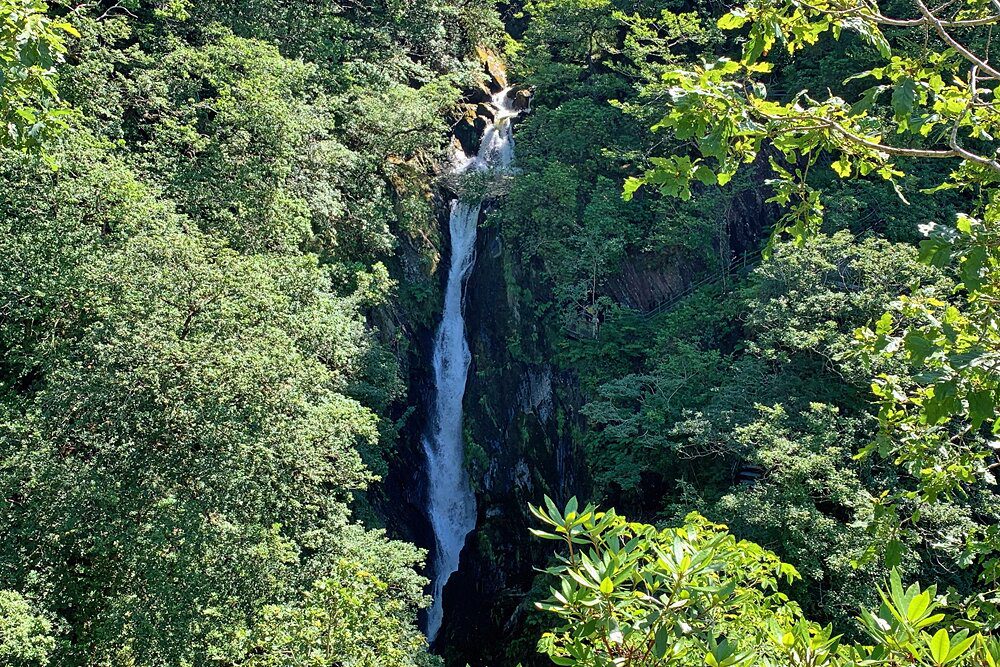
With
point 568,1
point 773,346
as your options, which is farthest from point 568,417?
point 568,1

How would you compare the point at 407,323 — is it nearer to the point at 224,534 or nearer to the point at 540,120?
the point at 540,120

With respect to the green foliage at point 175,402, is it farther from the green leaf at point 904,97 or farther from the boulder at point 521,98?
the boulder at point 521,98

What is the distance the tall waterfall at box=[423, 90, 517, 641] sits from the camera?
16203 millimetres

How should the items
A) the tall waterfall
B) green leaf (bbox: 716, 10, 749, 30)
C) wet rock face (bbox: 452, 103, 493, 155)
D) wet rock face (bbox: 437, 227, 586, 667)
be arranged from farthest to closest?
wet rock face (bbox: 452, 103, 493, 155)
the tall waterfall
wet rock face (bbox: 437, 227, 586, 667)
green leaf (bbox: 716, 10, 749, 30)

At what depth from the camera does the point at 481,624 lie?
14.8m

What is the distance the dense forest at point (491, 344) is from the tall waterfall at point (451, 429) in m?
0.07

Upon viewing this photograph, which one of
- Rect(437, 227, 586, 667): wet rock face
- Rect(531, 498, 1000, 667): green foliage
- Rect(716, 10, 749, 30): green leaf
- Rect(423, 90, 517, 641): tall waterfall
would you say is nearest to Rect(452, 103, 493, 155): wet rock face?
Rect(423, 90, 517, 641): tall waterfall

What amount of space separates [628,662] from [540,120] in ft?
60.6

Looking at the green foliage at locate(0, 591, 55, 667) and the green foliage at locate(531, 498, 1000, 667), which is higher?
the green foliage at locate(0, 591, 55, 667)

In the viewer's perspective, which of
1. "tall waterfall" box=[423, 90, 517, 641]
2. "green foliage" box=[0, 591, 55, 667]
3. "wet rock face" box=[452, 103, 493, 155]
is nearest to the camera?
"green foliage" box=[0, 591, 55, 667]

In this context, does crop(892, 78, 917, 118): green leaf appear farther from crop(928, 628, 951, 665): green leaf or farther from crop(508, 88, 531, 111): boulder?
crop(508, 88, 531, 111): boulder

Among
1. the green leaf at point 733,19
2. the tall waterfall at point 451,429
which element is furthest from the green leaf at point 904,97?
the tall waterfall at point 451,429

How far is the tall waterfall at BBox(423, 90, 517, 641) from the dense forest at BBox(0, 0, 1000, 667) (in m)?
0.07

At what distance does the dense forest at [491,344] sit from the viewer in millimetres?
3590
